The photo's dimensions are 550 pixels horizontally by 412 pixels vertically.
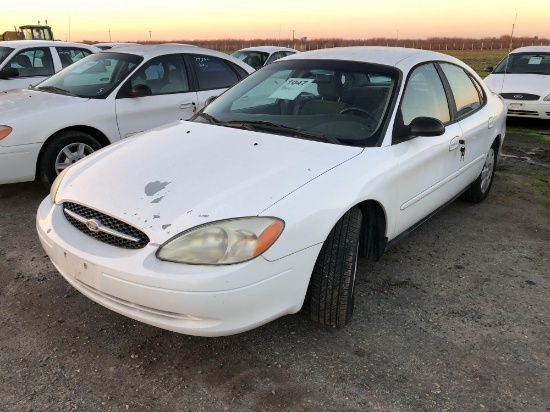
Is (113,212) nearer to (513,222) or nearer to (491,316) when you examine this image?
(491,316)

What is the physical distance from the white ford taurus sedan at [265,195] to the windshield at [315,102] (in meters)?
0.01

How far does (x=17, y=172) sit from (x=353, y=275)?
11.5ft

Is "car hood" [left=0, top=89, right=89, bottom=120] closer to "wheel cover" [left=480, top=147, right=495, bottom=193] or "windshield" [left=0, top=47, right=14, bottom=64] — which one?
"windshield" [left=0, top=47, right=14, bottom=64]

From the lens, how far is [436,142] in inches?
139

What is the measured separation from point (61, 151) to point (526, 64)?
9.10m

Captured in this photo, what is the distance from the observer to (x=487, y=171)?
16.1 feet

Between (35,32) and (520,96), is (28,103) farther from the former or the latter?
(35,32)

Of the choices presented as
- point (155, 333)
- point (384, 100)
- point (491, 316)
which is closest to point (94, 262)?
point (155, 333)

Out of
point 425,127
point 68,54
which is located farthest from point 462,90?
point 68,54

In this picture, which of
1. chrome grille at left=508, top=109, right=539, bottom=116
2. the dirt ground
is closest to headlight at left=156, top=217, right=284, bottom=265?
the dirt ground

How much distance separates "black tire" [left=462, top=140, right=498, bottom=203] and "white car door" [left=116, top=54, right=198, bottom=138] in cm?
311

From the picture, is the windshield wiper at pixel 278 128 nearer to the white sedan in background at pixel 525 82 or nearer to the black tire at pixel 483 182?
the black tire at pixel 483 182

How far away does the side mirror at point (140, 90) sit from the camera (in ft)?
17.3

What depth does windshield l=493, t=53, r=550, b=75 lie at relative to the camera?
984cm
